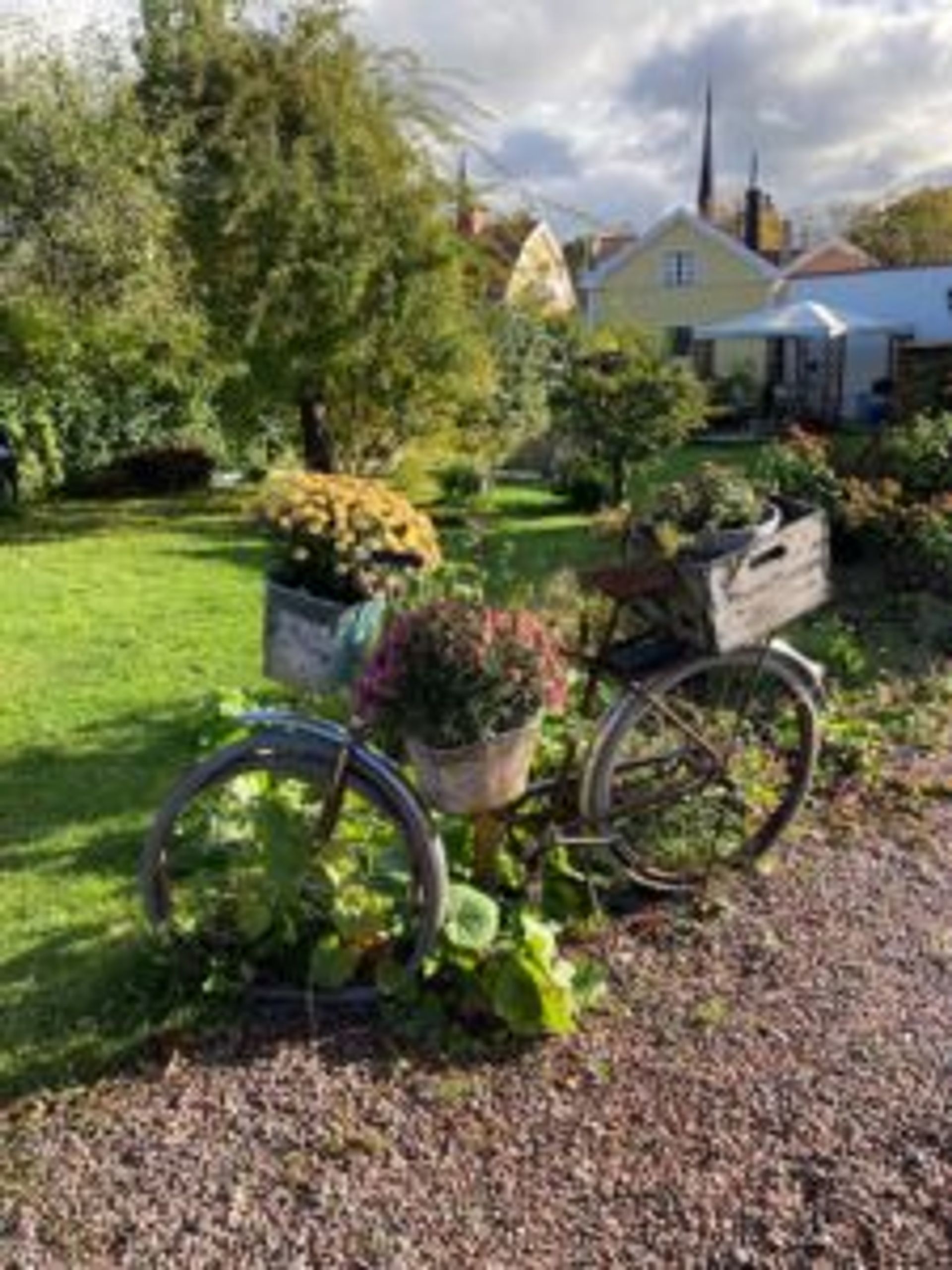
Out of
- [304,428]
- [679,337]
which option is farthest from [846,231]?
[304,428]

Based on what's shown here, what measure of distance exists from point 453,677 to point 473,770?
0.78 ft

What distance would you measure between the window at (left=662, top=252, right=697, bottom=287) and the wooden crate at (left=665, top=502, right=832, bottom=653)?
2982 cm

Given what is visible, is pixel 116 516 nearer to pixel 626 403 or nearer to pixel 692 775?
pixel 626 403

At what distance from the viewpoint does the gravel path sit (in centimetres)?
232

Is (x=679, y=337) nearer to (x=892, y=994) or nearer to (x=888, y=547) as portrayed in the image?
(x=888, y=547)

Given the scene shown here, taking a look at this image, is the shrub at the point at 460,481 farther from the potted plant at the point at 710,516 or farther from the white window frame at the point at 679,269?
the white window frame at the point at 679,269

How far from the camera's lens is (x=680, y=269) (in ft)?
105

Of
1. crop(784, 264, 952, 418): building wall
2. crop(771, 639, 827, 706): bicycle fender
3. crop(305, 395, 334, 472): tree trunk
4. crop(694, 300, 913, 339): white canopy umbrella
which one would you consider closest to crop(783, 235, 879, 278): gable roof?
crop(784, 264, 952, 418): building wall

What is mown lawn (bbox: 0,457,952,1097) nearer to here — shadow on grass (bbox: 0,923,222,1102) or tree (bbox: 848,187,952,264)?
shadow on grass (bbox: 0,923,222,1102)

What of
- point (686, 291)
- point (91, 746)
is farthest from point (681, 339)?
point (91, 746)

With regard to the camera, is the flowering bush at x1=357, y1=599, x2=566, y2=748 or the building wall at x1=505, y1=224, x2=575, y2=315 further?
the building wall at x1=505, y1=224, x2=575, y2=315

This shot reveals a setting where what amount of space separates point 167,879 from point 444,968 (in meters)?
0.73

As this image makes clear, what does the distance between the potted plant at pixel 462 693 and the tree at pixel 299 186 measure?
881 centimetres

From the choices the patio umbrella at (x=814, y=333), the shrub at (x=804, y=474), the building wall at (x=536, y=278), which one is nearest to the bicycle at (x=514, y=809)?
the shrub at (x=804, y=474)
